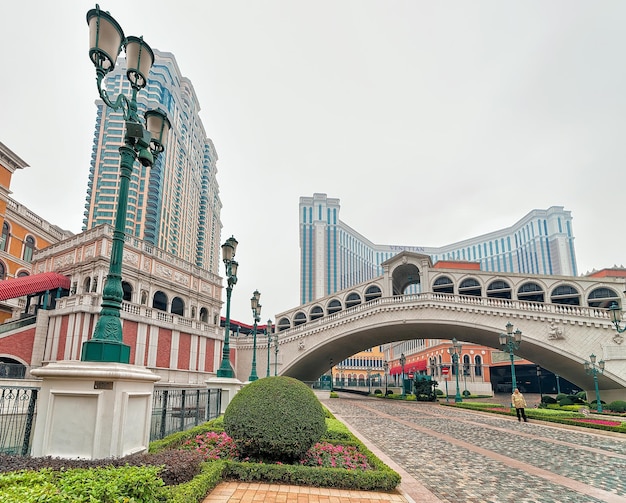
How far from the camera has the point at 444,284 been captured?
4359 cm

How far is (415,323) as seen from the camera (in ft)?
120

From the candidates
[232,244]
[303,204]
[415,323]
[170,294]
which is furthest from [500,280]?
[303,204]

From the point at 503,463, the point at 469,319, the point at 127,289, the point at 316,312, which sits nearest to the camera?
the point at 503,463

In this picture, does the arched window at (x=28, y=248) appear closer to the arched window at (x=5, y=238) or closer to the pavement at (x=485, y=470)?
the arched window at (x=5, y=238)

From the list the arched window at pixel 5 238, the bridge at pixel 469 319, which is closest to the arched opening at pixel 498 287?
the bridge at pixel 469 319

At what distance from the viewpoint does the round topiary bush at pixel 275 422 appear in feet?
24.0

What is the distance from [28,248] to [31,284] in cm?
964

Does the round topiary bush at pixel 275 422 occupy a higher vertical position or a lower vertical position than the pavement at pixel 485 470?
higher

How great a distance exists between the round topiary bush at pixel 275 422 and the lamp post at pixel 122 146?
242 cm

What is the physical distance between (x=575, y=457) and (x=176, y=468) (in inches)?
386

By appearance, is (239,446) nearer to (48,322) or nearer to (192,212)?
(48,322)

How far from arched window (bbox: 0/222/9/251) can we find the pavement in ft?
98.8

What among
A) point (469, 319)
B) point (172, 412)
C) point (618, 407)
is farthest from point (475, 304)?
A: point (172, 412)

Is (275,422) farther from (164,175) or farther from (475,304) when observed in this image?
(164,175)
